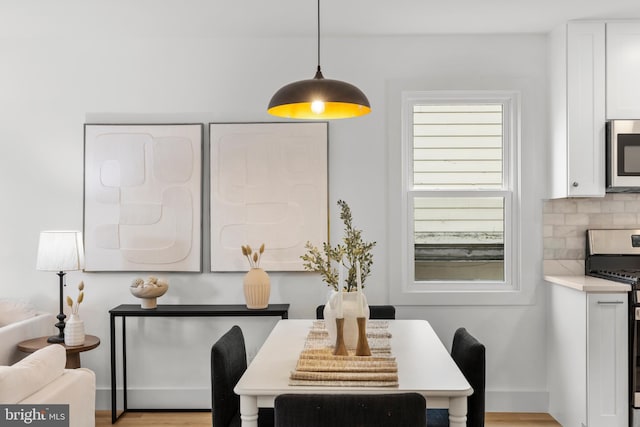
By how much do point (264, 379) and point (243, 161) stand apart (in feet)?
7.09

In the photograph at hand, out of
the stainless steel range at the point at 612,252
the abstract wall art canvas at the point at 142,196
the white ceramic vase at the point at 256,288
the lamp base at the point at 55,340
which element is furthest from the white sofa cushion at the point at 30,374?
the stainless steel range at the point at 612,252

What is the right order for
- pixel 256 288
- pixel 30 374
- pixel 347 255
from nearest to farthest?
pixel 30 374 → pixel 347 255 → pixel 256 288

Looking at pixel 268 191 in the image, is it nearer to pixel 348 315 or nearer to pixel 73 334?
pixel 73 334

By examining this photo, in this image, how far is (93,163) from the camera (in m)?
4.09

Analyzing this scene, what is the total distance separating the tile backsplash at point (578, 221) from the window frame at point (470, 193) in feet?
0.74

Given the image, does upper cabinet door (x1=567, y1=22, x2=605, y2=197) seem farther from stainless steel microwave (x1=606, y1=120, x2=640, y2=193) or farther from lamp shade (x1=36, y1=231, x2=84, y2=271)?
lamp shade (x1=36, y1=231, x2=84, y2=271)

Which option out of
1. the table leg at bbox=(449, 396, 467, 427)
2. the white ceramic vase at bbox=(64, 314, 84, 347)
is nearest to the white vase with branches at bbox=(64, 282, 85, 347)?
the white ceramic vase at bbox=(64, 314, 84, 347)

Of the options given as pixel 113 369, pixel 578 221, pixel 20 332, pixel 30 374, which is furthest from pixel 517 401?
pixel 20 332

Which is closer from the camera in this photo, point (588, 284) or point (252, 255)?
point (588, 284)

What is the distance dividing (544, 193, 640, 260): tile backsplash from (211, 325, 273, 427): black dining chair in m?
2.38

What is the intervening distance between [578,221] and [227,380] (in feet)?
9.06

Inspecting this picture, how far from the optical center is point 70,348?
11.8 ft

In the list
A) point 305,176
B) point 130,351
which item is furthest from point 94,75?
point 130,351

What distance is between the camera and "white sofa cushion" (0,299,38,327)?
12.8 ft
